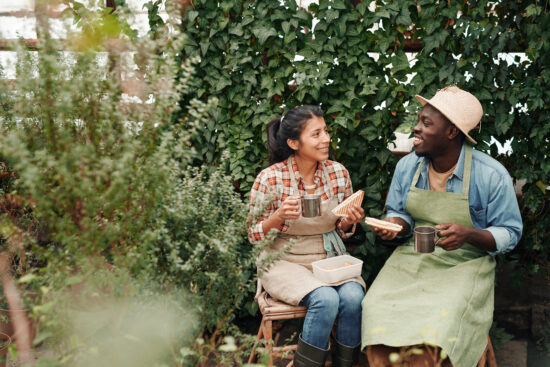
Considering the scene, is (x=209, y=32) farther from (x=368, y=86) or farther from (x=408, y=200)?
(x=408, y=200)

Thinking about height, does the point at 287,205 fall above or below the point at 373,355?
above

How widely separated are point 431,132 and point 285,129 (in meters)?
0.85

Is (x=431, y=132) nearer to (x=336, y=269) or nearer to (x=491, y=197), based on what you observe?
(x=491, y=197)

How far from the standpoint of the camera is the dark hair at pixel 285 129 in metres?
2.93

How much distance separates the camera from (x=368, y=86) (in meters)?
3.15

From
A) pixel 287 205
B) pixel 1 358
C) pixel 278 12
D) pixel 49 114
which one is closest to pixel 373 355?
pixel 287 205

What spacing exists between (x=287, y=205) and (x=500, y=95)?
1.54 meters

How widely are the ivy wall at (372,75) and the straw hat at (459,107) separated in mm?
317

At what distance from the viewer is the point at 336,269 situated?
269 cm

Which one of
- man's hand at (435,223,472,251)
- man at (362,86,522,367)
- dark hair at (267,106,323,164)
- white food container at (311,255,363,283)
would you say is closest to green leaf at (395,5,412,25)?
man at (362,86,522,367)

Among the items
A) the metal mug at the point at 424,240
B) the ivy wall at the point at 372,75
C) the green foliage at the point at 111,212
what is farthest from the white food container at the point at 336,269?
the green foliage at the point at 111,212

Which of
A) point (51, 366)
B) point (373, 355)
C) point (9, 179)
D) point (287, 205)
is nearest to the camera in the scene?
point (51, 366)

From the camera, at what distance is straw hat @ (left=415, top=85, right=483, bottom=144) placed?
2662 mm

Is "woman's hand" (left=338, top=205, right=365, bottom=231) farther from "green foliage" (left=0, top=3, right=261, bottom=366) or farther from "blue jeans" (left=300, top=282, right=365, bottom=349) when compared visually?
"green foliage" (left=0, top=3, right=261, bottom=366)
